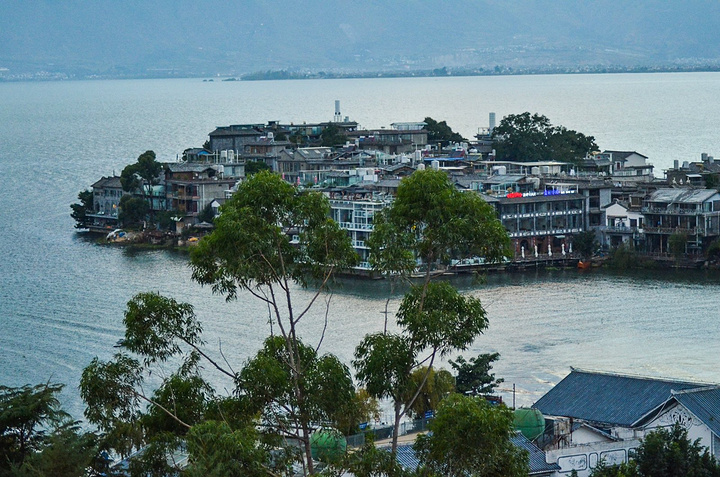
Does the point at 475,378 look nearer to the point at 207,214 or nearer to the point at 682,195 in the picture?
the point at 682,195

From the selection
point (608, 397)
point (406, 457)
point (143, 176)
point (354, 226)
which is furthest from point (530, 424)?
point (143, 176)

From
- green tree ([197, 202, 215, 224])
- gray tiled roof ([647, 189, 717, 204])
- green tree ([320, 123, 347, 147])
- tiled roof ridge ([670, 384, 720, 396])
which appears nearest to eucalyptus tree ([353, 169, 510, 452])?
tiled roof ridge ([670, 384, 720, 396])

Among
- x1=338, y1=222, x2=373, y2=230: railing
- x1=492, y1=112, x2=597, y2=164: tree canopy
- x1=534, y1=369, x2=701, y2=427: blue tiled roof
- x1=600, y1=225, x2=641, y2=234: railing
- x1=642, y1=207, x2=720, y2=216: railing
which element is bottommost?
x1=534, y1=369, x2=701, y2=427: blue tiled roof

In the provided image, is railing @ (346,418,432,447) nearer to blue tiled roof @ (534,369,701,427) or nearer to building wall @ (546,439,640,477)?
blue tiled roof @ (534,369,701,427)

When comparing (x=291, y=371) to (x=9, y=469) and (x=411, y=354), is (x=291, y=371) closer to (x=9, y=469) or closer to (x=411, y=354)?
(x=411, y=354)

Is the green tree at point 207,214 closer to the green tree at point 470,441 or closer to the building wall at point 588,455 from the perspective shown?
the building wall at point 588,455
